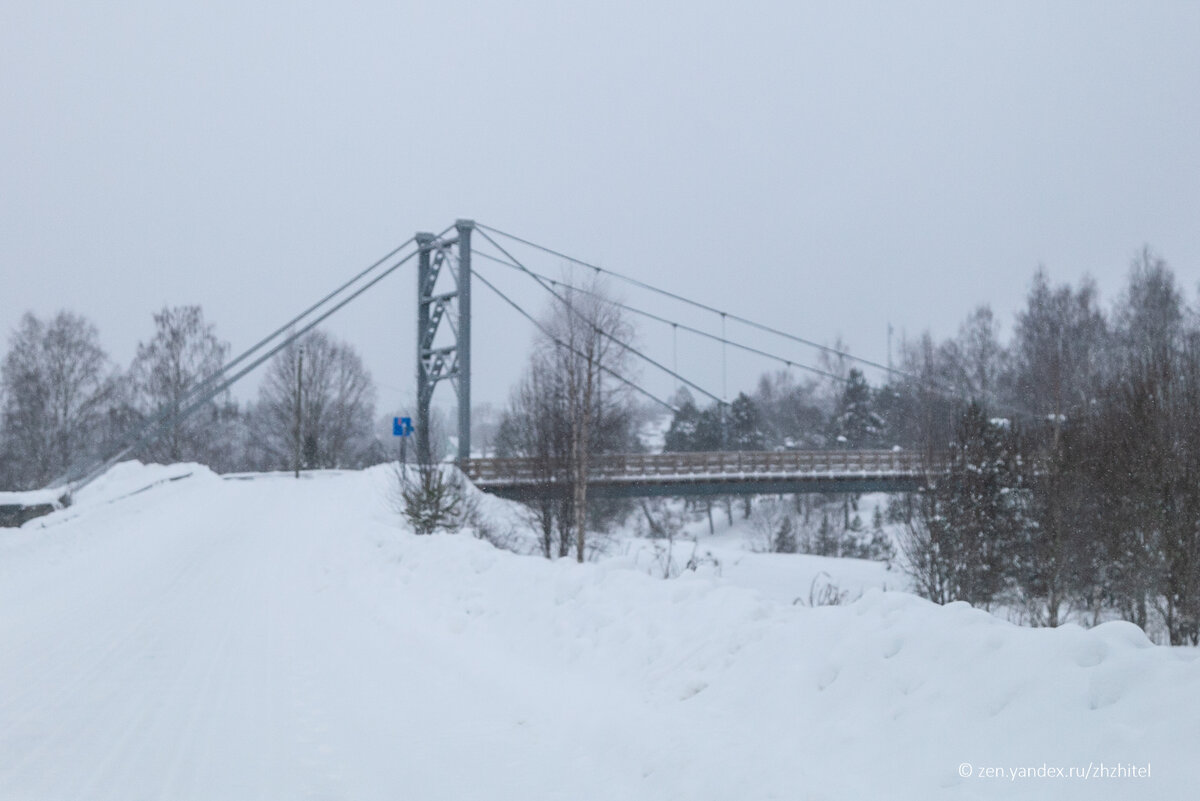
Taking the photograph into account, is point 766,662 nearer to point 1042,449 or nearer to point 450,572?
point 450,572

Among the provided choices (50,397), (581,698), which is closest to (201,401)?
(50,397)

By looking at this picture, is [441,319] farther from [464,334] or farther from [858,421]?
[858,421]

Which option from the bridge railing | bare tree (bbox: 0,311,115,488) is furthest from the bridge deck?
bare tree (bbox: 0,311,115,488)

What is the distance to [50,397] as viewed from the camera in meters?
44.0

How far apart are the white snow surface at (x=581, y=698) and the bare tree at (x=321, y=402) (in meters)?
46.2

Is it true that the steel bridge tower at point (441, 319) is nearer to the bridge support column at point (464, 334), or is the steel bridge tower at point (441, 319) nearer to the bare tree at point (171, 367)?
the bridge support column at point (464, 334)

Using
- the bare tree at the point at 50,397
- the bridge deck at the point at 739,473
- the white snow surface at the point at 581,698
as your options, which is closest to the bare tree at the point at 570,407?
the bridge deck at the point at 739,473

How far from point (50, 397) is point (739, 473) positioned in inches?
1258

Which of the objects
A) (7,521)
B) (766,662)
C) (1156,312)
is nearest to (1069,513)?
(1156,312)

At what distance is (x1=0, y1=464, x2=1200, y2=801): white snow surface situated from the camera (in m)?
3.89

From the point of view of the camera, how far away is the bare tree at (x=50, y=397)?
142 feet

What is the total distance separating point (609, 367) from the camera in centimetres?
2917

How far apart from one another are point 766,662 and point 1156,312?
1302 inches

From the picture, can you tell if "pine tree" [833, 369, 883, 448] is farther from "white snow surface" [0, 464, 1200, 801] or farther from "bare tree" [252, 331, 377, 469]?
"white snow surface" [0, 464, 1200, 801]
